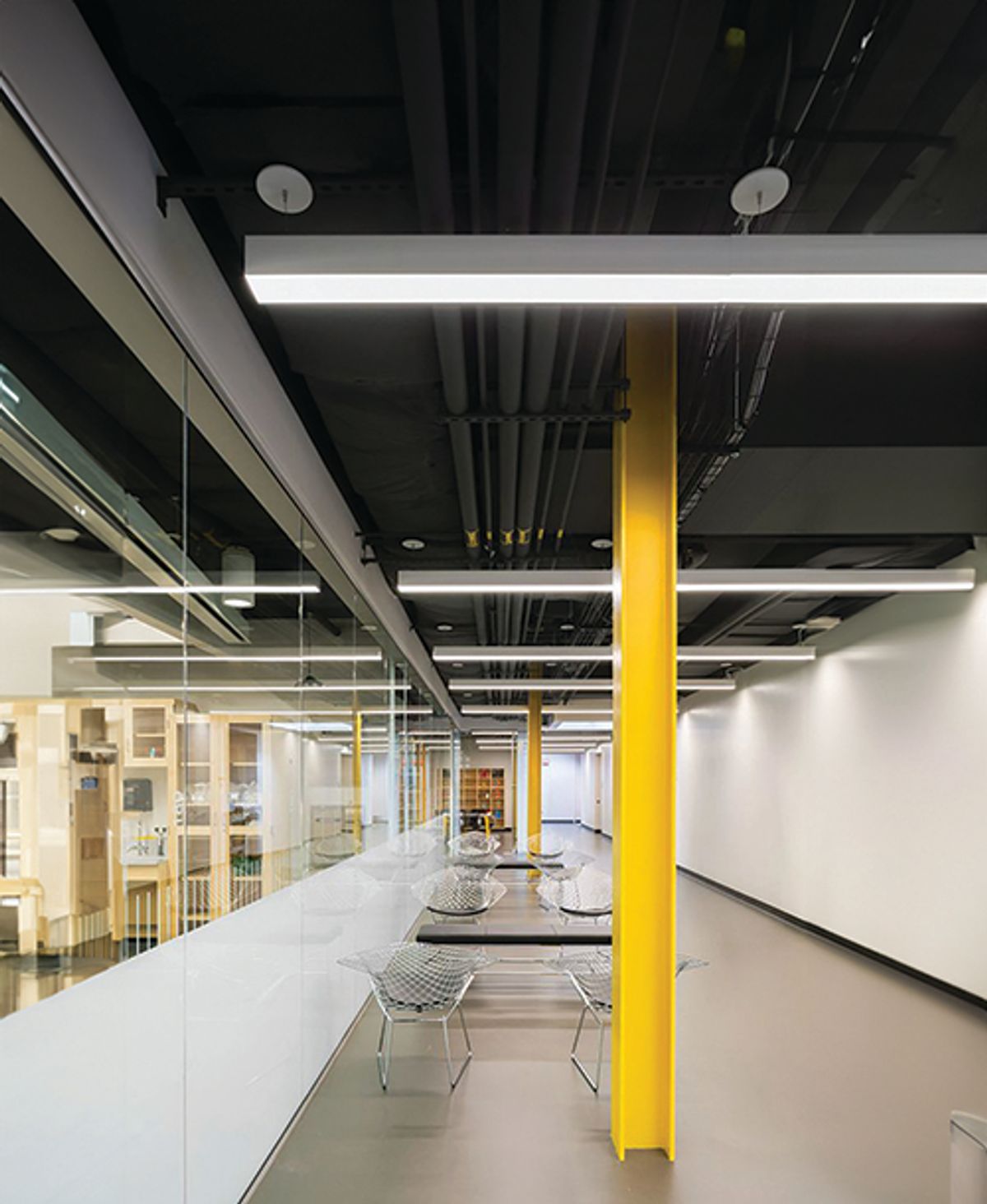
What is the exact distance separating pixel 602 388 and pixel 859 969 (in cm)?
635

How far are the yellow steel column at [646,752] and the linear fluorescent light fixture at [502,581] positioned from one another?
146 centimetres

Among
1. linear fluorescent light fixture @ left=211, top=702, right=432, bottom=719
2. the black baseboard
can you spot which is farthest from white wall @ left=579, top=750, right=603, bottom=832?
linear fluorescent light fixture @ left=211, top=702, right=432, bottom=719

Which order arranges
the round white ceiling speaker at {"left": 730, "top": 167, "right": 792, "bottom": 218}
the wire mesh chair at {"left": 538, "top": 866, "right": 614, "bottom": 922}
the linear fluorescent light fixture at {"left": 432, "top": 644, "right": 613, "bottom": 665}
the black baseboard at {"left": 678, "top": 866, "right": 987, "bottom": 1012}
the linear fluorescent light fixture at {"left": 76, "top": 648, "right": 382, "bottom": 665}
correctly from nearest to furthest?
the linear fluorescent light fixture at {"left": 76, "top": 648, "right": 382, "bottom": 665} < the round white ceiling speaker at {"left": 730, "top": 167, "right": 792, "bottom": 218} < the black baseboard at {"left": 678, "top": 866, "right": 987, "bottom": 1012} < the wire mesh chair at {"left": 538, "top": 866, "right": 614, "bottom": 922} < the linear fluorescent light fixture at {"left": 432, "top": 644, "right": 613, "bottom": 665}

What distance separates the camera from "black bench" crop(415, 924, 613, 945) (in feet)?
22.6

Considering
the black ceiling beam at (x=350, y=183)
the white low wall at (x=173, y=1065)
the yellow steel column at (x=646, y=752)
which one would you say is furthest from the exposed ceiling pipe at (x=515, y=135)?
the white low wall at (x=173, y=1065)

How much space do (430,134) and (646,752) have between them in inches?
108

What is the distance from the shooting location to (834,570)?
5.78 meters

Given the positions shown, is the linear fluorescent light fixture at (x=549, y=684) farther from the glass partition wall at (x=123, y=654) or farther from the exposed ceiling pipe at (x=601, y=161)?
the glass partition wall at (x=123, y=654)

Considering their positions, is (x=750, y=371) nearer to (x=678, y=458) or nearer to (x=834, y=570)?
(x=678, y=458)

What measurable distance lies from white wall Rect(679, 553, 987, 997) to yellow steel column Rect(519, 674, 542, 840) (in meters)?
4.14

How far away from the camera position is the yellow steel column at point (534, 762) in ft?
50.8

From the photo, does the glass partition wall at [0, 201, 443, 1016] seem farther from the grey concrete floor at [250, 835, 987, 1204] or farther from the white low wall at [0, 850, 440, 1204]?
the grey concrete floor at [250, 835, 987, 1204]

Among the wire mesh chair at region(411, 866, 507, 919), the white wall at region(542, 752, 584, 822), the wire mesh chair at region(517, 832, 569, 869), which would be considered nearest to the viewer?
the wire mesh chair at region(411, 866, 507, 919)

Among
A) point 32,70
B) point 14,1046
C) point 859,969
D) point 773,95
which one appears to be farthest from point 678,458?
point 859,969
